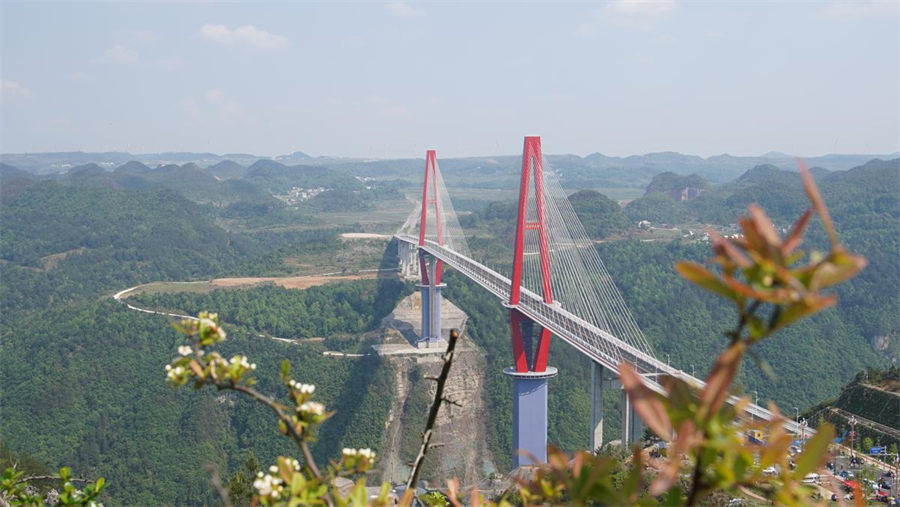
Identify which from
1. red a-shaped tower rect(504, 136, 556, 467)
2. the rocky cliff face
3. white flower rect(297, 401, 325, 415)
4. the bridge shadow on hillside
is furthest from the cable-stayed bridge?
white flower rect(297, 401, 325, 415)

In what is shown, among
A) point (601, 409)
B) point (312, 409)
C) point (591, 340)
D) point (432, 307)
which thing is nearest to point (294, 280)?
point (432, 307)

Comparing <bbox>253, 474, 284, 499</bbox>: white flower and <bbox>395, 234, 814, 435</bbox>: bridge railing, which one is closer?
<bbox>253, 474, 284, 499</bbox>: white flower

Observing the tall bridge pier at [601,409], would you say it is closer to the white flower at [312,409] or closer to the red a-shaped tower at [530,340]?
the red a-shaped tower at [530,340]

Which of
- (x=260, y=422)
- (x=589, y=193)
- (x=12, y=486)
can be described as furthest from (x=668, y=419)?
(x=589, y=193)

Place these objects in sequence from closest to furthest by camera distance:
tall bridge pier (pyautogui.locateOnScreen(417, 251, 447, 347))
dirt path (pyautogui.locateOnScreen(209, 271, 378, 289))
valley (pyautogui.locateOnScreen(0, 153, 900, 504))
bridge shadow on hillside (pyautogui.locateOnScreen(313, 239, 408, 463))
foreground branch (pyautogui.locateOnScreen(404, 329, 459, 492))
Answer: foreground branch (pyautogui.locateOnScreen(404, 329, 459, 492)) < valley (pyautogui.locateOnScreen(0, 153, 900, 504)) < bridge shadow on hillside (pyautogui.locateOnScreen(313, 239, 408, 463)) < tall bridge pier (pyautogui.locateOnScreen(417, 251, 447, 347)) < dirt path (pyautogui.locateOnScreen(209, 271, 378, 289))

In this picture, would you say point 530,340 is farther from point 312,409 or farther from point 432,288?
point 312,409

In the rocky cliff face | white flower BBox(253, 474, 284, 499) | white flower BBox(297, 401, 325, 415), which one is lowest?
the rocky cliff face

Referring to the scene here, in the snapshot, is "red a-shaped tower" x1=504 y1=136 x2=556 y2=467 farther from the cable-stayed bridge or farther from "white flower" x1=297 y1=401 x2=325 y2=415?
"white flower" x1=297 y1=401 x2=325 y2=415

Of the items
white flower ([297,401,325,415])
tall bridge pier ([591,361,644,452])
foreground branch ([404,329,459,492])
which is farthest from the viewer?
tall bridge pier ([591,361,644,452])

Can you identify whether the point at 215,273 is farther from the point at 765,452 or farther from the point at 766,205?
the point at 765,452
